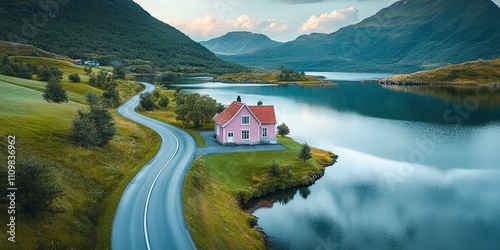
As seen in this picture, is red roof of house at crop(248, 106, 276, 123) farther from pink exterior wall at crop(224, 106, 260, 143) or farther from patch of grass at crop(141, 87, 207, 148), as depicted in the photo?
patch of grass at crop(141, 87, 207, 148)

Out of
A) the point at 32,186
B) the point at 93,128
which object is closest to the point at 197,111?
the point at 93,128

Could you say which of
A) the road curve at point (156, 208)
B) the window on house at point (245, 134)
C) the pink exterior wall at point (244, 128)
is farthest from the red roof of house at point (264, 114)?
the road curve at point (156, 208)

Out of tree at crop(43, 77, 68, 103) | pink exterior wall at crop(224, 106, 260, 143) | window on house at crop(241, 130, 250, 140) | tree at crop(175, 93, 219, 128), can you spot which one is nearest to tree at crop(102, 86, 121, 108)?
tree at crop(43, 77, 68, 103)

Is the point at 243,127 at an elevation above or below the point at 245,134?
above

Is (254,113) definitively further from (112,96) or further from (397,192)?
(112,96)

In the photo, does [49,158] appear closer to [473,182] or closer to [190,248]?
[190,248]

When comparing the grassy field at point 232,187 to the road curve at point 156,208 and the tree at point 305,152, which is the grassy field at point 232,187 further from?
the road curve at point 156,208
